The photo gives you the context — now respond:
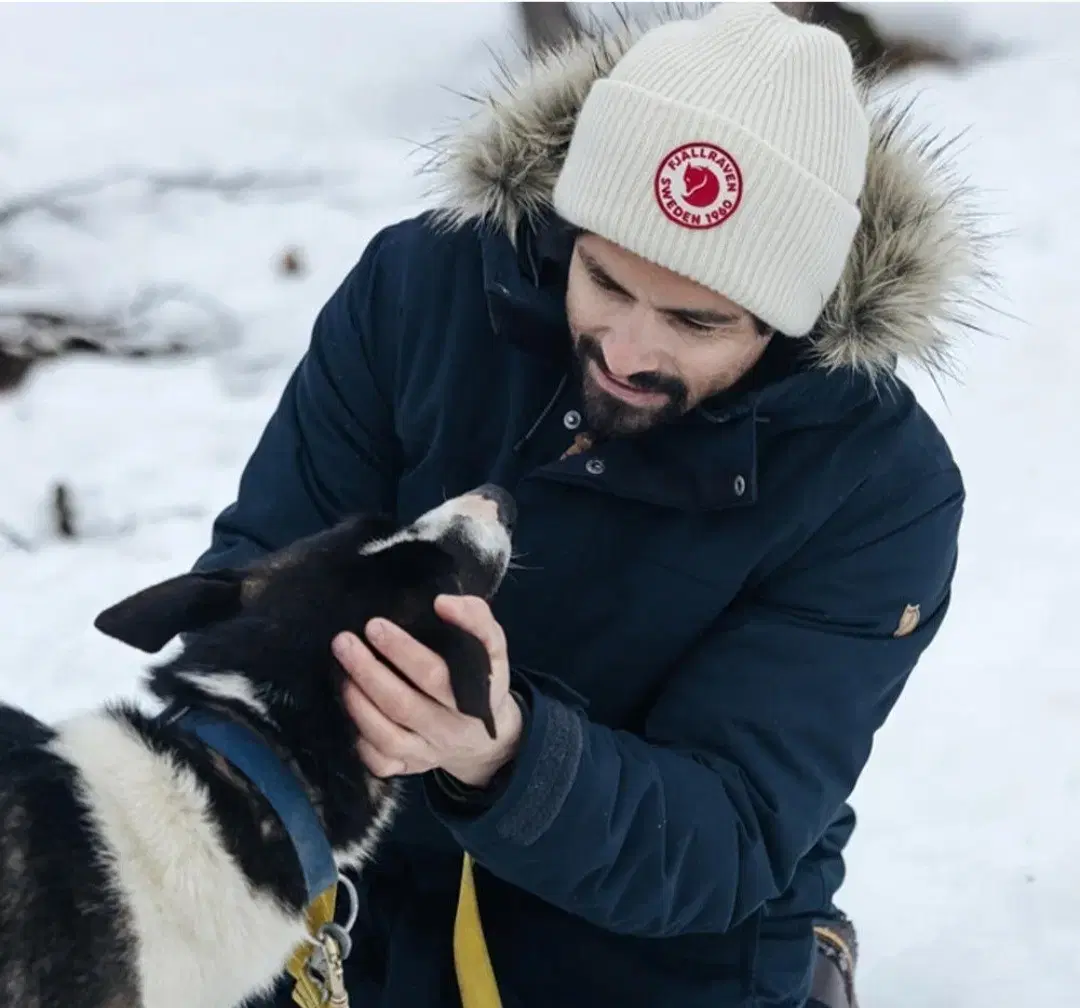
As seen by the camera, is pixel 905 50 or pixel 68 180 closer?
pixel 68 180

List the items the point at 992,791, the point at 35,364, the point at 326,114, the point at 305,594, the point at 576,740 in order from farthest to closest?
the point at 326,114 → the point at 35,364 → the point at 992,791 → the point at 305,594 → the point at 576,740

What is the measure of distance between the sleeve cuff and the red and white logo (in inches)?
29.9

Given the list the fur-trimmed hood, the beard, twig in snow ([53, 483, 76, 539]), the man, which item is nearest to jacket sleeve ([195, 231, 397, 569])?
the man

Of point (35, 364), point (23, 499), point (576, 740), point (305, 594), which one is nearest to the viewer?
point (576, 740)

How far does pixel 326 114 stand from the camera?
721 cm

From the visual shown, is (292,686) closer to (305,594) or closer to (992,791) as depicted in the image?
(305,594)

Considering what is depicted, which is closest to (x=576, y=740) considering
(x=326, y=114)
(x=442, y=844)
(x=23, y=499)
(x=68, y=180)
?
(x=442, y=844)

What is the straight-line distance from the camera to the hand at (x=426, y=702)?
176 cm

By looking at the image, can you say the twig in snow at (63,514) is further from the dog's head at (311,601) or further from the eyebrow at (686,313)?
the eyebrow at (686,313)

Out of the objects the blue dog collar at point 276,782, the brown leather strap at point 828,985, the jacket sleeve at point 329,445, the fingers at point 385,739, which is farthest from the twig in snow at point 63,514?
the brown leather strap at point 828,985

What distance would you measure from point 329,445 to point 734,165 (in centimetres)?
100

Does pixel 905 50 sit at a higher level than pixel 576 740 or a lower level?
higher

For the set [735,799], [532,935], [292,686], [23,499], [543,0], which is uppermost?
[543,0]

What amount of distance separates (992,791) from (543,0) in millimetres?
5236
